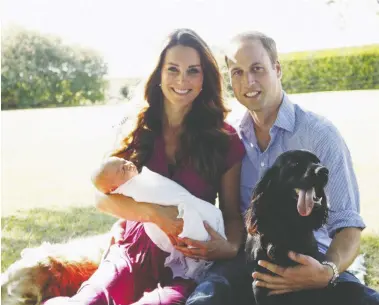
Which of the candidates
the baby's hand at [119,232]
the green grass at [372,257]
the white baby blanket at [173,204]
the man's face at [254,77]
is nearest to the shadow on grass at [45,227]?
the baby's hand at [119,232]

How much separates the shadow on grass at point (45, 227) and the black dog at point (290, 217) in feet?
10.2

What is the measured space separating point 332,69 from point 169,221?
18.5 meters

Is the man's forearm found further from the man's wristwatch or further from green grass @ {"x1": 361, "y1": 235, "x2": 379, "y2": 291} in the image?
green grass @ {"x1": 361, "y1": 235, "x2": 379, "y2": 291}

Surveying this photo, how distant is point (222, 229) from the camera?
10.9ft

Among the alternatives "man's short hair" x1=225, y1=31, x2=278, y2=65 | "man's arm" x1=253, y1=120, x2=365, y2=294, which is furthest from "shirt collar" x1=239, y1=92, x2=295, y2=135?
"man's short hair" x1=225, y1=31, x2=278, y2=65

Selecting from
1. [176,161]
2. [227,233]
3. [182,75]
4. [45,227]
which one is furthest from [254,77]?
[45,227]

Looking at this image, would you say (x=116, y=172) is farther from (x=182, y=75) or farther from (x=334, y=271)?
(x=334, y=271)

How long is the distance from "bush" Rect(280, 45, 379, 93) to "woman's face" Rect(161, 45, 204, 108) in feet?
55.0

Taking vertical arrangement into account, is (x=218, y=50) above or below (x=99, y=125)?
above

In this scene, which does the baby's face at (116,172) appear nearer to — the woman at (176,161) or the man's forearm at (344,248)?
the woman at (176,161)

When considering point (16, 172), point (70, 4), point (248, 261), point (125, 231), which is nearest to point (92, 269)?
point (125, 231)

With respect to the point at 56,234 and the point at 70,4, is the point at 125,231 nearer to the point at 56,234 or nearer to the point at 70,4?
the point at 56,234

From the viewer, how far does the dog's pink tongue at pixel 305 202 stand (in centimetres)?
259

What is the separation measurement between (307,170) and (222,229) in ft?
2.96
